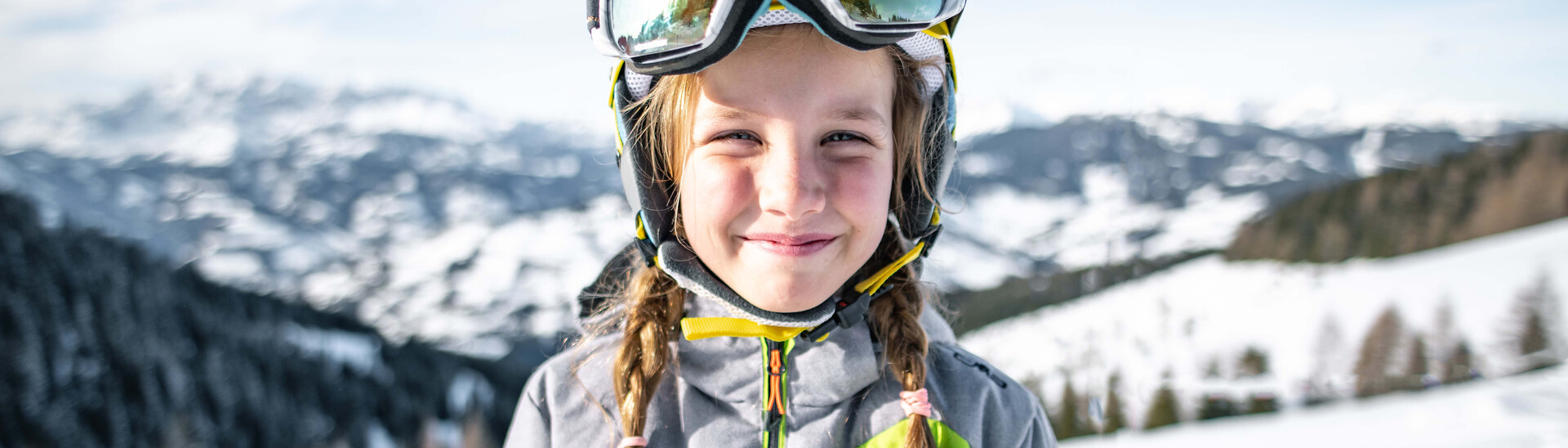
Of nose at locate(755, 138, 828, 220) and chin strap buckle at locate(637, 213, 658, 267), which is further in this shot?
chin strap buckle at locate(637, 213, 658, 267)

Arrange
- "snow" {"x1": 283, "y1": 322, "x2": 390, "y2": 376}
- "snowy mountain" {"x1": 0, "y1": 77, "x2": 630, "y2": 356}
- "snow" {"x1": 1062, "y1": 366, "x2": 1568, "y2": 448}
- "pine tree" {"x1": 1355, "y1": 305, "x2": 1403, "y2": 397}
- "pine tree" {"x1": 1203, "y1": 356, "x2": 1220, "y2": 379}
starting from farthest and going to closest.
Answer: "snowy mountain" {"x1": 0, "y1": 77, "x2": 630, "y2": 356} → "snow" {"x1": 283, "y1": 322, "x2": 390, "y2": 376} → "pine tree" {"x1": 1203, "y1": 356, "x2": 1220, "y2": 379} → "pine tree" {"x1": 1355, "y1": 305, "x2": 1403, "y2": 397} → "snow" {"x1": 1062, "y1": 366, "x2": 1568, "y2": 448}

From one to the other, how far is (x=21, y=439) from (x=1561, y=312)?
77.8 metres

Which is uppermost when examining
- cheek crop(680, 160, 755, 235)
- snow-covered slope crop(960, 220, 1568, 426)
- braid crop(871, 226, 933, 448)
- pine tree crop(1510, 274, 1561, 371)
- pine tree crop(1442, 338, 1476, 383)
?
cheek crop(680, 160, 755, 235)

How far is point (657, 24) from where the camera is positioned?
5.60ft

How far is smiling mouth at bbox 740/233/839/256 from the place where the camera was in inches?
58.4

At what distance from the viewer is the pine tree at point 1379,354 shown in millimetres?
33000

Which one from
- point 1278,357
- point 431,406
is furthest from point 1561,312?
point 431,406

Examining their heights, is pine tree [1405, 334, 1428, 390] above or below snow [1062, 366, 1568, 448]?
below

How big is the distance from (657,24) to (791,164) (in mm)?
540

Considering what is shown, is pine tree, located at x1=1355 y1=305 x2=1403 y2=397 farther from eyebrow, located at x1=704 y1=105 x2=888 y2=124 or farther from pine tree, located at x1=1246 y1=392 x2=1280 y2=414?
→ eyebrow, located at x1=704 y1=105 x2=888 y2=124

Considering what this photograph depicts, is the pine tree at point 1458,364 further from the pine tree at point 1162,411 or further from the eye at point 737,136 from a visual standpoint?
the eye at point 737,136

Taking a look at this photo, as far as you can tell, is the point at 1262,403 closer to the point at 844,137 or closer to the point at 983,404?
the point at 983,404

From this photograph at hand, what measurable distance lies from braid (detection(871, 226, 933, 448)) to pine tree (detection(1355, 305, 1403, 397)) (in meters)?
38.3

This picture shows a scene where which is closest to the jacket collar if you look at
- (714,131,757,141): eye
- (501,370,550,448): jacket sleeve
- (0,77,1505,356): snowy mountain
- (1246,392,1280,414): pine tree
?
(501,370,550,448): jacket sleeve
